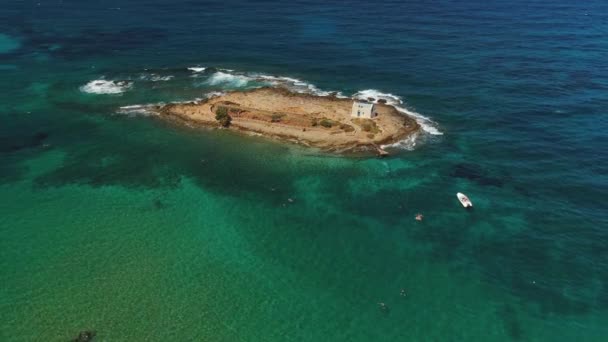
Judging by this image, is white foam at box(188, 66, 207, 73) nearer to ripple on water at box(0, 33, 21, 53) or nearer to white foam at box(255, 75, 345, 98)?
white foam at box(255, 75, 345, 98)

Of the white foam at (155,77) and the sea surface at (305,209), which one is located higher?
the white foam at (155,77)

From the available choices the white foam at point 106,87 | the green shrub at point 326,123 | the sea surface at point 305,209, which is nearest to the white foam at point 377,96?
the sea surface at point 305,209

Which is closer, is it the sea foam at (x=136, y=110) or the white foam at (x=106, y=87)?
the sea foam at (x=136, y=110)

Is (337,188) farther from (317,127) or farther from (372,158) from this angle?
(317,127)

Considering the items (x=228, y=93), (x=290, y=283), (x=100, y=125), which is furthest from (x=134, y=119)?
(x=290, y=283)

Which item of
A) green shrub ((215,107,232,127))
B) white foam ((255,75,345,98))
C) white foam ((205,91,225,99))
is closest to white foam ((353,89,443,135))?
white foam ((255,75,345,98))

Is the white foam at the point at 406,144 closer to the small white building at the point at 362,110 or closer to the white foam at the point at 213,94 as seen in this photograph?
the small white building at the point at 362,110
